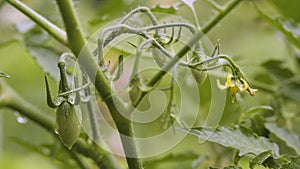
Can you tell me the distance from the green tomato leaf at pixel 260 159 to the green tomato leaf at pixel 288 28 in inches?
8.2

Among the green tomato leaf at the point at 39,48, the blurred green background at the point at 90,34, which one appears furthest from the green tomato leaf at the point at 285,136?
the green tomato leaf at the point at 39,48

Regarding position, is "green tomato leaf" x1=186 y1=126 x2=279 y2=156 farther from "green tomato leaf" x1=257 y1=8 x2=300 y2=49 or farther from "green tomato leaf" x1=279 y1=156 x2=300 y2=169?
"green tomato leaf" x1=257 y1=8 x2=300 y2=49

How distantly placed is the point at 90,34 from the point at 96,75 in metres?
0.22

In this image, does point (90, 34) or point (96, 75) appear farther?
point (90, 34)

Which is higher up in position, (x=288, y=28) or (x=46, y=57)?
(x=288, y=28)

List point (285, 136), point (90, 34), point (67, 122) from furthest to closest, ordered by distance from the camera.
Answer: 1. point (90, 34)
2. point (285, 136)
3. point (67, 122)

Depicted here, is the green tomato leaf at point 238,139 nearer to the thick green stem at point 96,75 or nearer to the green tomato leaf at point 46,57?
the thick green stem at point 96,75

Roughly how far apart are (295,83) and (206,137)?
0.33m

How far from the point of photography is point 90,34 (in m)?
0.80

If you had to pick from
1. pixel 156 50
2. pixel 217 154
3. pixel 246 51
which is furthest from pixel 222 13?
pixel 246 51

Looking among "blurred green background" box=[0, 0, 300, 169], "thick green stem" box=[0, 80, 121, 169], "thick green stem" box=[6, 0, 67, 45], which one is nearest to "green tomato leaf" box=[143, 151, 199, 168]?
"blurred green background" box=[0, 0, 300, 169]

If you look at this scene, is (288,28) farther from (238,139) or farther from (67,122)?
(67,122)

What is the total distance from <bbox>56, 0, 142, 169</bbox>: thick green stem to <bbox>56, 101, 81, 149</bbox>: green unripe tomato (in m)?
0.05

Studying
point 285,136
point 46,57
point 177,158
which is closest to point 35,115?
point 46,57
